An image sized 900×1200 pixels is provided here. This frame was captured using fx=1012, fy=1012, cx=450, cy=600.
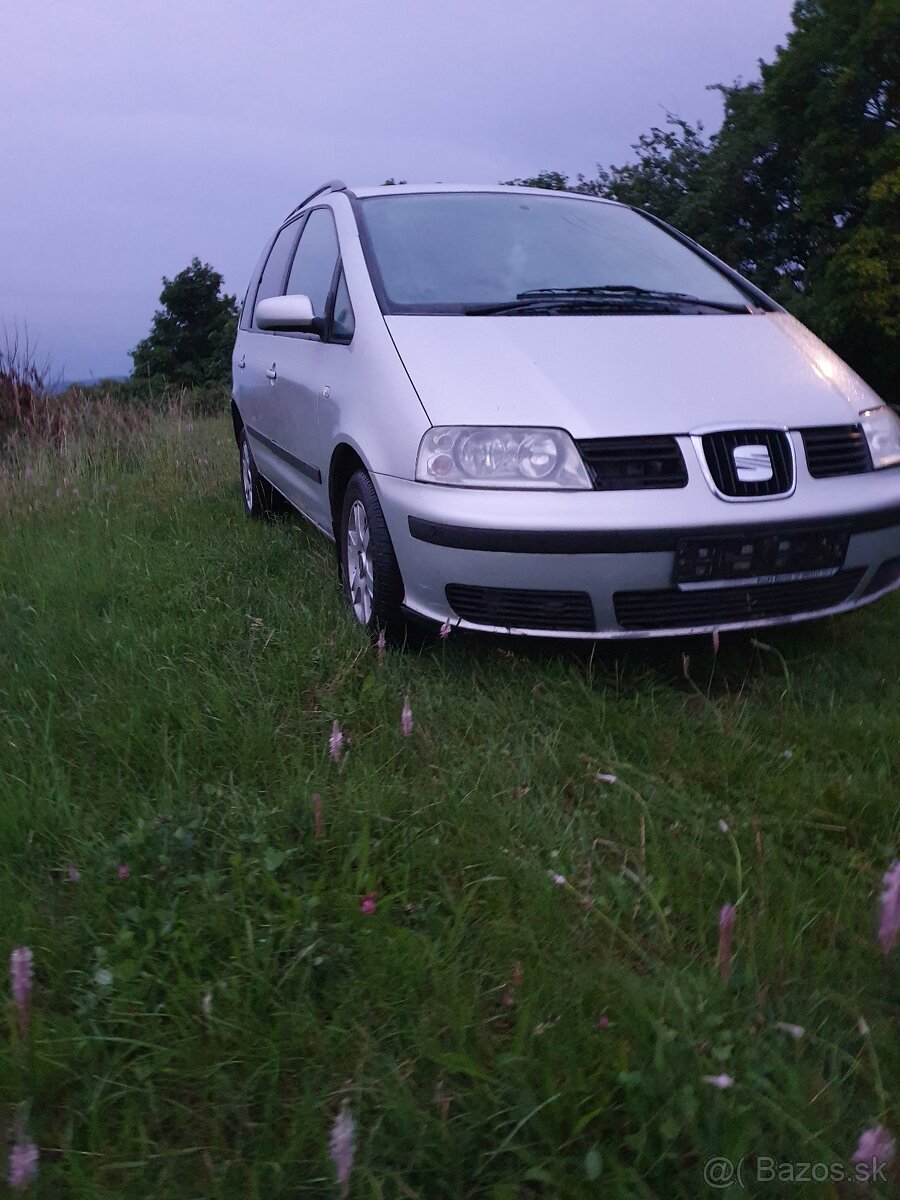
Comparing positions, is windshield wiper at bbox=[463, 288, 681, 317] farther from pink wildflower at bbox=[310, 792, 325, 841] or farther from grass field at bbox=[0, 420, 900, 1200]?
pink wildflower at bbox=[310, 792, 325, 841]

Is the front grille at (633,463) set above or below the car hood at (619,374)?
below

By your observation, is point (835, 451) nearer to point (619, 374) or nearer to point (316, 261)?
point (619, 374)

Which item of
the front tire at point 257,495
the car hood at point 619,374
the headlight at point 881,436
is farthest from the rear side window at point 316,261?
the headlight at point 881,436

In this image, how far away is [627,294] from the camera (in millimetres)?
3641

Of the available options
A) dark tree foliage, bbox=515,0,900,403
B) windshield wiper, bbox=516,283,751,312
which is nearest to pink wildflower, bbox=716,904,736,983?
windshield wiper, bbox=516,283,751,312

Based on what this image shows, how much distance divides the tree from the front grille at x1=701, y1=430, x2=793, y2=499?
22.9m

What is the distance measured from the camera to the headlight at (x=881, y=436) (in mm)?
3058

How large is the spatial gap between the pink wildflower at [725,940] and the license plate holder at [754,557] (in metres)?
1.25

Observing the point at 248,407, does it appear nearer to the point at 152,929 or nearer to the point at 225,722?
the point at 225,722

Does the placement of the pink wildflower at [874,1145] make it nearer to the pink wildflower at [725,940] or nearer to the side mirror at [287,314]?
the pink wildflower at [725,940]

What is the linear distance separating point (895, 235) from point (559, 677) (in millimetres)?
14148

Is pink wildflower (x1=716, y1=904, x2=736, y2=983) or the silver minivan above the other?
the silver minivan

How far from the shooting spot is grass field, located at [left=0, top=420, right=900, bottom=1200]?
4.99 ft

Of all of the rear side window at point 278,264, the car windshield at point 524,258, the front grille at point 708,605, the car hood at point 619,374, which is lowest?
the front grille at point 708,605
